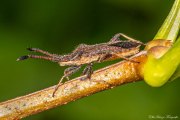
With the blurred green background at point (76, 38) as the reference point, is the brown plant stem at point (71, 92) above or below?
below

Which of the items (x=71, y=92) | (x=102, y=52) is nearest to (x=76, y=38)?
(x=102, y=52)

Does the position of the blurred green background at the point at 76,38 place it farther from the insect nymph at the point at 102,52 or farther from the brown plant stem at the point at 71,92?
the brown plant stem at the point at 71,92

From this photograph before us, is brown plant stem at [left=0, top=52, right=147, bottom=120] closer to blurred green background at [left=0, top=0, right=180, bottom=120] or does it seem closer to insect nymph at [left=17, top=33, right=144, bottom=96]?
insect nymph at [left=17, top=33, right=144, bottom=96]

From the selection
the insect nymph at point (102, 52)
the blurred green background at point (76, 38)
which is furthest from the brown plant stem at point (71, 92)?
the blurred green background at point (76, 38)

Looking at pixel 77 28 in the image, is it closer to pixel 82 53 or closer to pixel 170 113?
pixel 170 113

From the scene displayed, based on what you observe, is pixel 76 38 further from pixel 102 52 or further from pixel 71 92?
pixel 71 92

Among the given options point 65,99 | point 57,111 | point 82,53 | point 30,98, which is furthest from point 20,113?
point 57,111
